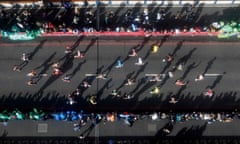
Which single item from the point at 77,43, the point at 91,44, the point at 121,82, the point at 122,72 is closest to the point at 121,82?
the point at 121,82

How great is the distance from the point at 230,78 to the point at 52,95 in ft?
48.9

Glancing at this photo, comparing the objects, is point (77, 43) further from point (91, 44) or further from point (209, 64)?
point (209, 64)

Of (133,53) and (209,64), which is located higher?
(133,53)

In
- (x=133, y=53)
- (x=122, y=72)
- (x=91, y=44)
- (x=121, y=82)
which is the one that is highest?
(x=91, y=44)

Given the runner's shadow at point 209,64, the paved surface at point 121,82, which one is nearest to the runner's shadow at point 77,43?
the paved surface at point 121,82

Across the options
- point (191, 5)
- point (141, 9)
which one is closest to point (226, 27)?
point (191, 5)

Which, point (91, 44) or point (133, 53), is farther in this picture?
point (91, 44)

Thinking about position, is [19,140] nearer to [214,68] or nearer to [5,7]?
[5,7]

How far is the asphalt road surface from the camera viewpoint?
150 feet

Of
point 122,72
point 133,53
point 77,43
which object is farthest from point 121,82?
point 77,43

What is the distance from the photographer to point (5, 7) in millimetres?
46156

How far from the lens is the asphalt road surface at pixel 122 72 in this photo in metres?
45.8

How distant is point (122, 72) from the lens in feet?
151

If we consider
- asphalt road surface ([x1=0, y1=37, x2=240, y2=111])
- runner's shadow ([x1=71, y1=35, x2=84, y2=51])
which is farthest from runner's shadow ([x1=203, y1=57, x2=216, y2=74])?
runner's shadow ([x1=71, y1=35, x2=84, y2=51])
